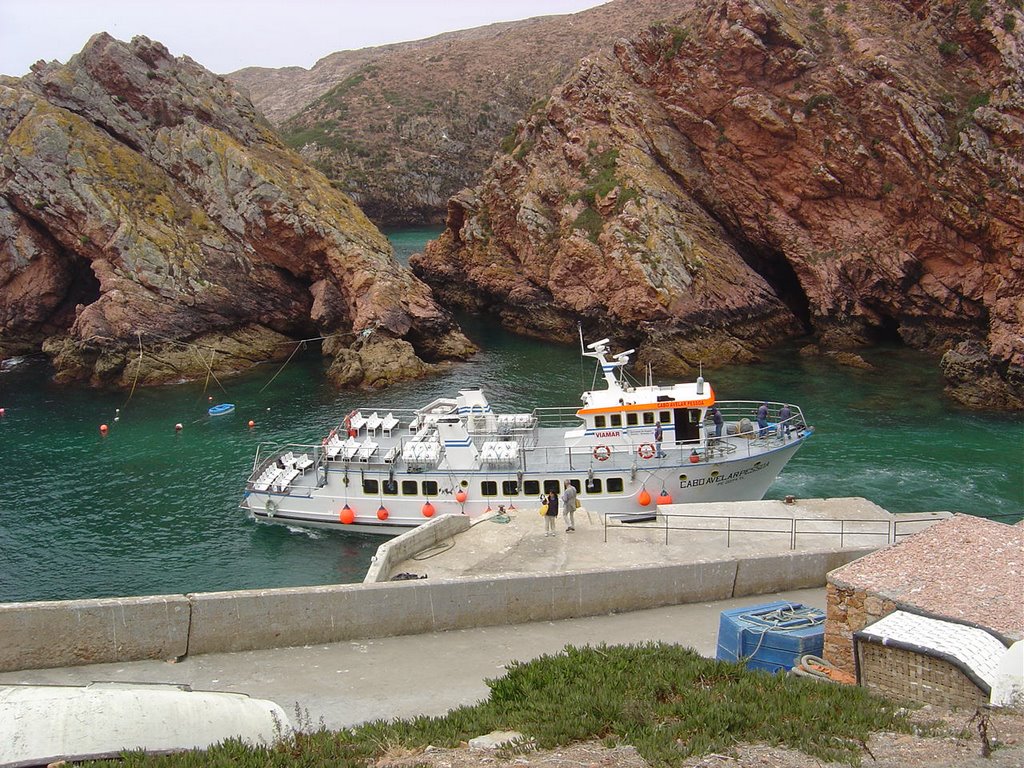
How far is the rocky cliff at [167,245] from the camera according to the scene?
55.5 m

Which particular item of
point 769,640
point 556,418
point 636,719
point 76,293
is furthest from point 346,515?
point 76,293

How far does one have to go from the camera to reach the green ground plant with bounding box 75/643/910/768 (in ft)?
30.3

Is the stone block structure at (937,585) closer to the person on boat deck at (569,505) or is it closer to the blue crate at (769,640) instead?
the blue crate at (769,640)

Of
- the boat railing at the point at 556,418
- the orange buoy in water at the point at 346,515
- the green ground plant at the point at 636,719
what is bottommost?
the orange buoy in water at the point at 346,515

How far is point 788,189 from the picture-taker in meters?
59.0

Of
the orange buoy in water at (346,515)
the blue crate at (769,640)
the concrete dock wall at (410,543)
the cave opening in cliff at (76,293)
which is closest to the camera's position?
the blue crate at (769,640)

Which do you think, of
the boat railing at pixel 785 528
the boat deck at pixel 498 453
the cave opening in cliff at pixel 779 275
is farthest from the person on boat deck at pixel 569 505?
the cave opening in cliff at pixel 779 275

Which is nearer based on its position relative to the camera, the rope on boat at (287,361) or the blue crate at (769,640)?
the blue crate at (769,640)

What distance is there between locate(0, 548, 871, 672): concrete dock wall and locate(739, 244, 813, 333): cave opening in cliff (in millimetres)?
48269

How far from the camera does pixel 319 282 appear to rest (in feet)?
202

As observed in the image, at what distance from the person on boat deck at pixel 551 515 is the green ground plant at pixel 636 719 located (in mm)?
9310

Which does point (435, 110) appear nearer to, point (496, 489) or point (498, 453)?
point (498, 453)

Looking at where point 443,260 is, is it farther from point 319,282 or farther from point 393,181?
point 393,181

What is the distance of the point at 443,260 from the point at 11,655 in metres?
65.2
